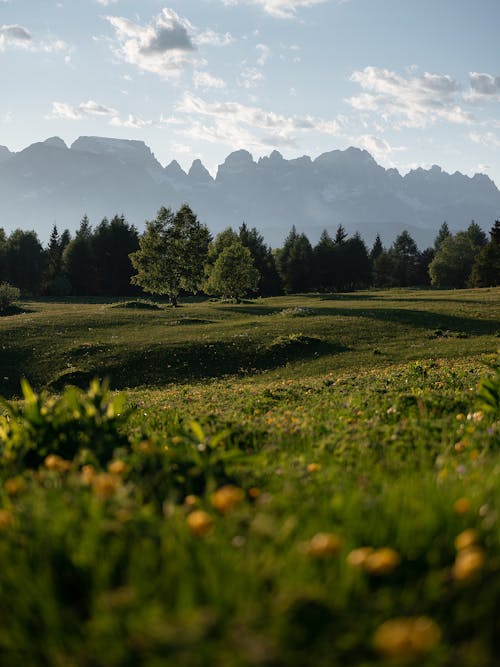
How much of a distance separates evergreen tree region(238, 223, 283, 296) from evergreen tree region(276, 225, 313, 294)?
177cm

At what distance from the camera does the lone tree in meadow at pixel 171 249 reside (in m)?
61.8

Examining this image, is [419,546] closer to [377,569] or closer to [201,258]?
[377,569]

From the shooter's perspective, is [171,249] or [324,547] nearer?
[324,547]

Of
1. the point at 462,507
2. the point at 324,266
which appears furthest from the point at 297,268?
the point at 462,507

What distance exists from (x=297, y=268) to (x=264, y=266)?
24.8 feet

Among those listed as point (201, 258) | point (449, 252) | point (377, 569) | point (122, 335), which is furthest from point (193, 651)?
point (449, 252)

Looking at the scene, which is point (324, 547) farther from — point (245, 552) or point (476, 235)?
point (476, 235)

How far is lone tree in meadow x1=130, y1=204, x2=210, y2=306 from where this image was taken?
2434 inches

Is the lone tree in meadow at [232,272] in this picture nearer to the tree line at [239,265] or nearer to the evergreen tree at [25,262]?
the tree line at [239,265]

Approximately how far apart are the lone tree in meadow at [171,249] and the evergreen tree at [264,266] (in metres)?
43.9

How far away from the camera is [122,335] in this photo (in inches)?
1438

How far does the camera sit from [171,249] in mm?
61969

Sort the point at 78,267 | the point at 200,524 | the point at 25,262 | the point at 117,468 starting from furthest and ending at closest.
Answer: the point at 78,267
the point at 25,262
the point at 117,468
the point at 200,524

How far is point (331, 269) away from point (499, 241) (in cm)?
3377
